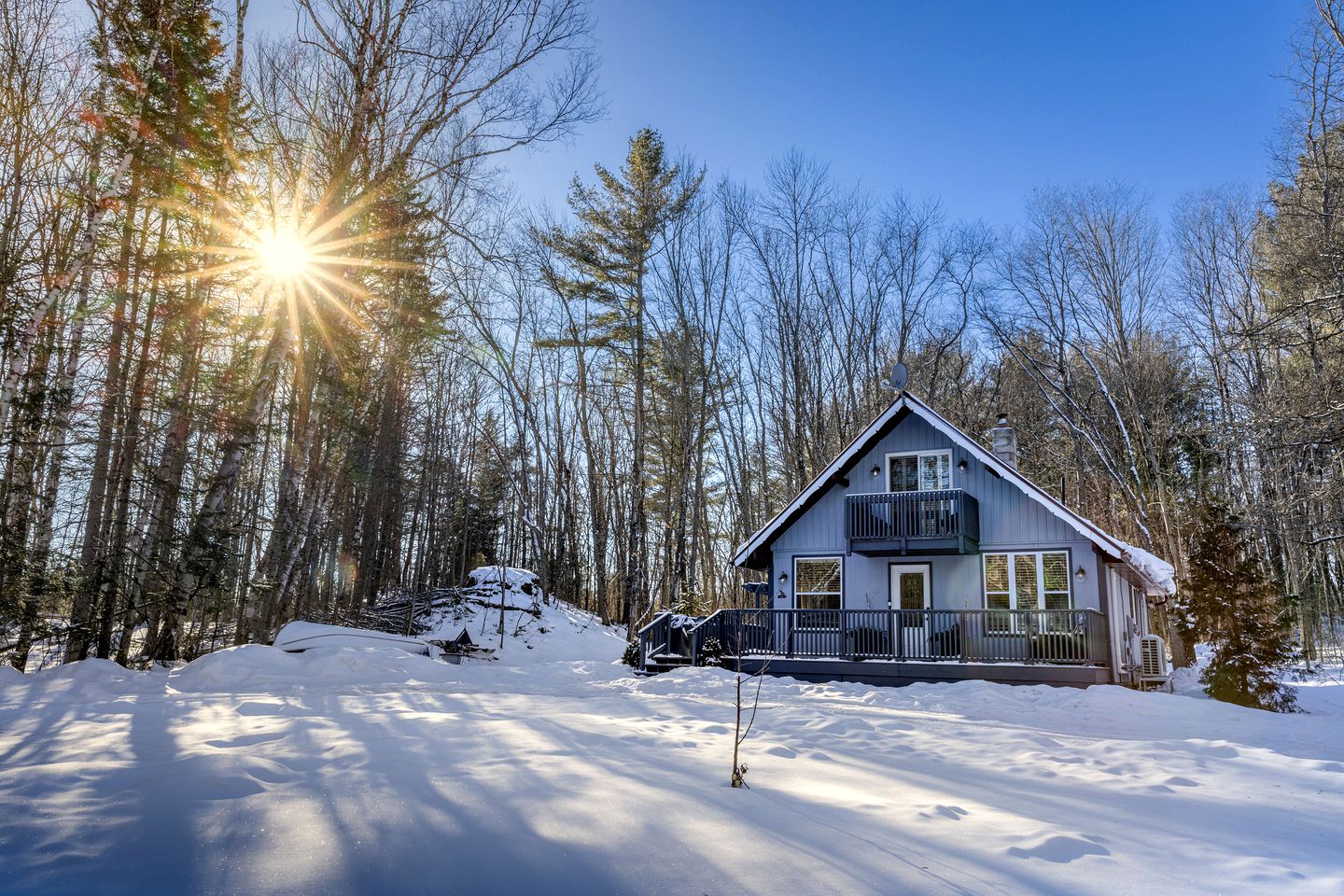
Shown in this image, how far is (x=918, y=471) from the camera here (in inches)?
701

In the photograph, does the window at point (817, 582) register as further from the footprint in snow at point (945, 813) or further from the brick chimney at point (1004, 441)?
the footprint in snow at point (945, 813)

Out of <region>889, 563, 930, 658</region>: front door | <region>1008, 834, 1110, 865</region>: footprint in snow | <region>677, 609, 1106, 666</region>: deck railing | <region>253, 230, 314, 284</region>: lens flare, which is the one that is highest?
<region>253, 230, 314, 284</region>: lens flare

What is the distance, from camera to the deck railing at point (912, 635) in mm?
14391

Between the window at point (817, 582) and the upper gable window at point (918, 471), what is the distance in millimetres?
2312

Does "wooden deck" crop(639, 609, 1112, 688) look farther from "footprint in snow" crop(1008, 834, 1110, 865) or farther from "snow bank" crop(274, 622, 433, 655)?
"footprint in snow" crop(1008, 834, 1110, 865)

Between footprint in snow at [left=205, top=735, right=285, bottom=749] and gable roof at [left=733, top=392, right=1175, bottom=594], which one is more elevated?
gable roof at [left=733, top=392, right=1175, bottom=594]

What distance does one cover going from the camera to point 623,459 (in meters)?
33.1

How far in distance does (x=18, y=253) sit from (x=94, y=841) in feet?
31.0

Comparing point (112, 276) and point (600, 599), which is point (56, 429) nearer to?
point (112, 276)

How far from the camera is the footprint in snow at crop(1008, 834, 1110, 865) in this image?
3.74 meters

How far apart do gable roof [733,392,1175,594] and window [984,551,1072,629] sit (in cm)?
104

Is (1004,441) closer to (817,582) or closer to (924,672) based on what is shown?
(817,582)

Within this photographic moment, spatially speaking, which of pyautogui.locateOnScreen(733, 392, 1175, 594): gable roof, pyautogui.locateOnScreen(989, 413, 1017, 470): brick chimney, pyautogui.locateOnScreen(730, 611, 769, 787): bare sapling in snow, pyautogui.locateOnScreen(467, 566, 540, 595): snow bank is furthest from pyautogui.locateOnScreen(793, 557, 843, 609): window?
pyautogui.locateOnScreen(467, 566, 540, 595): snow bank

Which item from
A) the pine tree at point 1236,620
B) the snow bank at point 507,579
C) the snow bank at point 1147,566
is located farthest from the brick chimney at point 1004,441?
the snow bank at point 507,579
